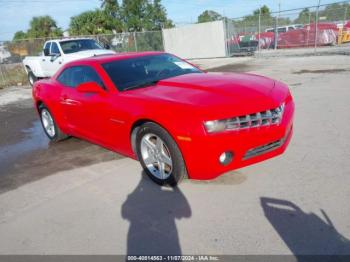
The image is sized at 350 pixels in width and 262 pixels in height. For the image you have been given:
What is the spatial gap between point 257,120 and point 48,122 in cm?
426

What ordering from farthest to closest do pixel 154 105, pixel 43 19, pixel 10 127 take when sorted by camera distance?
pixel 43 19 → pixel 10 127 → pixel 154 105

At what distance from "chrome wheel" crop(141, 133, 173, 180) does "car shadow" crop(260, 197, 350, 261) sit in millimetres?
1113

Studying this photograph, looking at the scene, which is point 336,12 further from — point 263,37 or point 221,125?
point 221,125

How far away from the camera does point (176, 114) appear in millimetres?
3316

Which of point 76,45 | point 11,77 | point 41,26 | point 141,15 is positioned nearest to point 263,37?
point 76,45

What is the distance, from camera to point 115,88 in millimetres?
4223

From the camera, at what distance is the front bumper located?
3188mm

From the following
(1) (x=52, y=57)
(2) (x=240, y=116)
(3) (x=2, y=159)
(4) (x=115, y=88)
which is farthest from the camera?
(1) (x=52, y=57)

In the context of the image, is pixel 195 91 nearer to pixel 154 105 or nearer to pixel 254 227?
pixel 154 105

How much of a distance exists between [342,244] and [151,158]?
2.12 meters

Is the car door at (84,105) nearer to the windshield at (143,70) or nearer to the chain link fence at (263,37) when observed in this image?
the windshield at (143,70)

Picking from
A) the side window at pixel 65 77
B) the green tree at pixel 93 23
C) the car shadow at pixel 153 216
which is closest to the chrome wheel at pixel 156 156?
the car shadow at pixel 153 216

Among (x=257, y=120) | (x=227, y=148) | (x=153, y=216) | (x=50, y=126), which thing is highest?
(x=257, y=120)

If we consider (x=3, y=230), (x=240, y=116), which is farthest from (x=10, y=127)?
(x=240, y=116)
